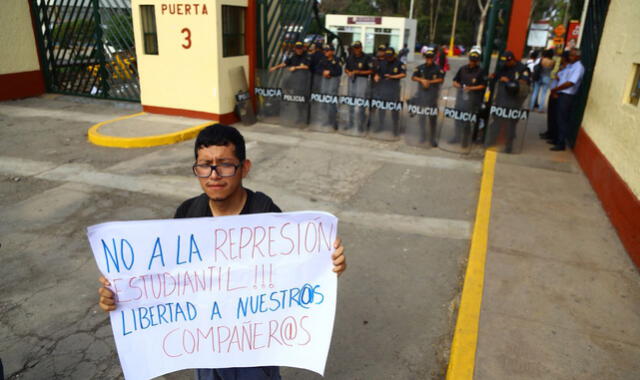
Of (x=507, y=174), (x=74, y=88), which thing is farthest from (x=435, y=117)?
(x=74, y=88)

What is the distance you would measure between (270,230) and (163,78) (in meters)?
9.28

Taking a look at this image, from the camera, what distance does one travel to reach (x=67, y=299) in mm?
3820

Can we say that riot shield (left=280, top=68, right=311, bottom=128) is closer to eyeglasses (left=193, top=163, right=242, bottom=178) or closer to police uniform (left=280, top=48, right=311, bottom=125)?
police uniform (left=280, top=48, right=311, bottom=125)

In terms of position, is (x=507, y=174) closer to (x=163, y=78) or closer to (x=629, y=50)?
(x=629, y=50)

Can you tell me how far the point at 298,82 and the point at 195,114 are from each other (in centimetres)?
244

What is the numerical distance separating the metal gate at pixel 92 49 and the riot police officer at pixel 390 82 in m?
6.63

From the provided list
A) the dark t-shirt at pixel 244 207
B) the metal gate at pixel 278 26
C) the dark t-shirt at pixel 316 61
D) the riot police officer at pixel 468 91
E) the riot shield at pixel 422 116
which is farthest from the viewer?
the metal gate at pixel 278 26

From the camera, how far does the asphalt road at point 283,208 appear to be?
3.29 meters

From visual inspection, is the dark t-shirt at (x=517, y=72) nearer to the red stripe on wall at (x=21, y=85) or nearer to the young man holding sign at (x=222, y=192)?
the young man holding sign at (x=222, y=192)

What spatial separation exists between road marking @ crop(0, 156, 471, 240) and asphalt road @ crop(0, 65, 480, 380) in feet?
0.09

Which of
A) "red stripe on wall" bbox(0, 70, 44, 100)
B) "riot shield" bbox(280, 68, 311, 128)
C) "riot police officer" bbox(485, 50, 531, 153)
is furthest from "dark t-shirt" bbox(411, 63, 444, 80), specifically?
"red stripe on wall" bbox(0, 70, 44, 100)

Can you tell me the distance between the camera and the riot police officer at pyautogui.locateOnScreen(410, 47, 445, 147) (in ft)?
28.7

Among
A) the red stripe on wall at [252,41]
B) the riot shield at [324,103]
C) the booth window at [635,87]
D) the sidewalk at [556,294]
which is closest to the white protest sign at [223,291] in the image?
the sidewalk at [556,294]

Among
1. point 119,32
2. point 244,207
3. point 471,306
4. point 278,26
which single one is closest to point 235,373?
point 244,207
